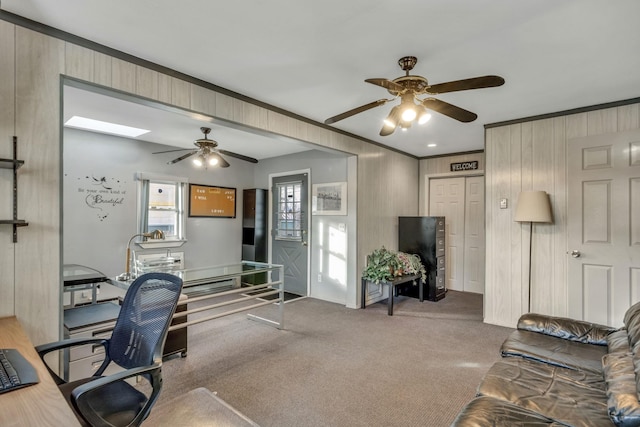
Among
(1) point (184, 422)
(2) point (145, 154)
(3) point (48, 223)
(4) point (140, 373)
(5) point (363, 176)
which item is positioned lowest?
(1) point (184, 422)

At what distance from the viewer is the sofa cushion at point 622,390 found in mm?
1284

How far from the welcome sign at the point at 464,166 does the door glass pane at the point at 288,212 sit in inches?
112

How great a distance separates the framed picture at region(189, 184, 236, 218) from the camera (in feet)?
18.6

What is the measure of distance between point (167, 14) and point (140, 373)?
199cm

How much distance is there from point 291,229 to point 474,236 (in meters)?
3.33

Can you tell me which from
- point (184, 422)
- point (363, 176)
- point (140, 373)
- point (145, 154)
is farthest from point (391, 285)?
point (145, 154)

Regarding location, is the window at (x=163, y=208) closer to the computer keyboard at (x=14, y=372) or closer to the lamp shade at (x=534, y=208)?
the computer keyboard at (x=14, y=372)

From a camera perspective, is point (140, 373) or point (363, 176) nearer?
point (140, 373)

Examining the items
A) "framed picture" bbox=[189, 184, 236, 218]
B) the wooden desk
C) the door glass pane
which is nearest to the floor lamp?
the door glass pane

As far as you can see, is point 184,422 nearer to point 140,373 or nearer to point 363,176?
point 140,373

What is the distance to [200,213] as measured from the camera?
5.76 meters

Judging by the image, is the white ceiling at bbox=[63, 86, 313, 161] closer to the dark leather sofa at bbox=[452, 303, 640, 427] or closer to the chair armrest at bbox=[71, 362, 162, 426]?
the chair armrest at bbox=[71, 362, 162, 426]

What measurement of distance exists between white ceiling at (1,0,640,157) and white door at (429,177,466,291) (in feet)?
9.44

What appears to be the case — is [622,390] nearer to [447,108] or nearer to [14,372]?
[447,108]
